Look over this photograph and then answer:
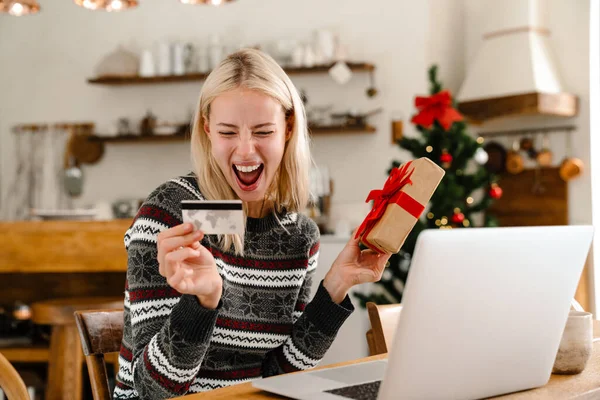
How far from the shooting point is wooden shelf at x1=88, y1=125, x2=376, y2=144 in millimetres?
4676

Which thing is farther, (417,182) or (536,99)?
(536,99)

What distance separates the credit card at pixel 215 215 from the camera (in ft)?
3.30

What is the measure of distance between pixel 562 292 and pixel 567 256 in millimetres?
54

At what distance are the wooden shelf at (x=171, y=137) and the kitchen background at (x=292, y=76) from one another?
0.10 meters

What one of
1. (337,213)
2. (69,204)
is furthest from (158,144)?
(337,213)

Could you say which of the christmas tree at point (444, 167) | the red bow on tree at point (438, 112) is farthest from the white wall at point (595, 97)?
the red bow on tree at point (438, 112)

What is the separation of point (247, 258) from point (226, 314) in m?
0.13

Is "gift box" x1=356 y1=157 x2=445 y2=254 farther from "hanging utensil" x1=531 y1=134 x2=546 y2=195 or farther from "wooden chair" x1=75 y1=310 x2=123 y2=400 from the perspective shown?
"hanging utensil" x1=531 y1=134 x2=546 y2=195

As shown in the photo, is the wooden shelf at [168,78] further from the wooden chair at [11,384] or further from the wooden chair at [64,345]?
the wooden chair at [11,384]

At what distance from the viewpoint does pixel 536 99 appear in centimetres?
424

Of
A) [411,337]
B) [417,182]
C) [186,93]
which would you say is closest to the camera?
[411,337]

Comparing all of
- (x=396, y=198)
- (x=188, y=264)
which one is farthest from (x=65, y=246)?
(x=396, y=198)

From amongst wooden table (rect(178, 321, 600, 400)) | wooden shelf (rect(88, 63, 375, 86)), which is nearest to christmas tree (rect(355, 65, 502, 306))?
wooden shelf (rect(88, 63, 375, 86))

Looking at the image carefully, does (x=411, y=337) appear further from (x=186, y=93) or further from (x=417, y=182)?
(x=186, y=93)
